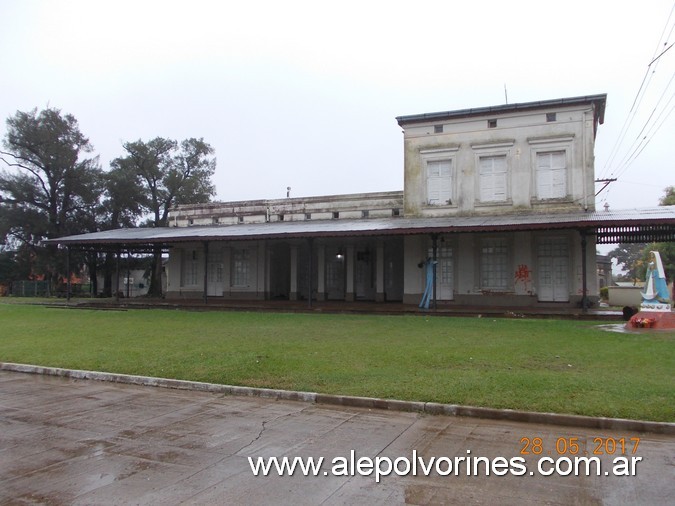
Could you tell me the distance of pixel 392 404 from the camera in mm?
6828

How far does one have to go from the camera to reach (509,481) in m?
4.37

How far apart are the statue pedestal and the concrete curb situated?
796cm

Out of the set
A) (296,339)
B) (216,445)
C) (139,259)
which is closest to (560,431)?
(216,445)

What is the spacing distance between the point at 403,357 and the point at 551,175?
13.7 m

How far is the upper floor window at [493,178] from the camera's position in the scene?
2077 centimetres

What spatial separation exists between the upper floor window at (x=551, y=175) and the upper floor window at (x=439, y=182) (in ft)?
11.4

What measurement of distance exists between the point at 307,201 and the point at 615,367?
19239mm

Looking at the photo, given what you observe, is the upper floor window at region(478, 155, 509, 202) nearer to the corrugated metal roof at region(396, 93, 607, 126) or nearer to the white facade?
the white facade

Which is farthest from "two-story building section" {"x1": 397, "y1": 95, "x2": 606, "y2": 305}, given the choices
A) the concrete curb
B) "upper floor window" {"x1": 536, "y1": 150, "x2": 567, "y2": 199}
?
the concrete curb

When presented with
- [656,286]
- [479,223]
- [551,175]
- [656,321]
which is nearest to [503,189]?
[551,175]

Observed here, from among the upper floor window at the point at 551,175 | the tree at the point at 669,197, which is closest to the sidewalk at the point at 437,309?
the upper floor window at the point at 551,175

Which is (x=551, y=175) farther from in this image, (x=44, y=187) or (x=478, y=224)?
(x=44, y=187)

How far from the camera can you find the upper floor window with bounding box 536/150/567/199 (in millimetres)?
19969

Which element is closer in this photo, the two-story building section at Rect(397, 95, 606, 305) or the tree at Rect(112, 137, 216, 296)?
the two-story building section at Rect(397, 95, 606, 305)
